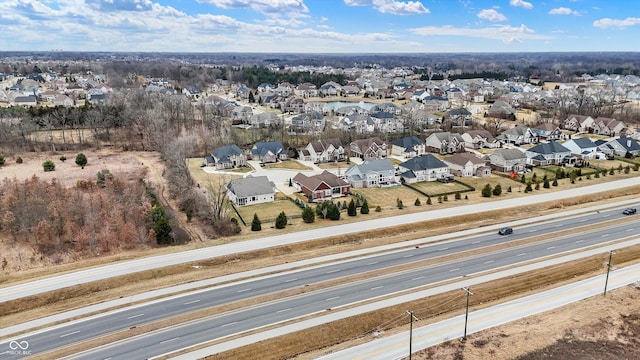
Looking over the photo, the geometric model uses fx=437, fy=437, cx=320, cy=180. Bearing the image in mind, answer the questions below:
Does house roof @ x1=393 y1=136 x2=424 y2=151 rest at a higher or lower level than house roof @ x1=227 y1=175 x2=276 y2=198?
higher

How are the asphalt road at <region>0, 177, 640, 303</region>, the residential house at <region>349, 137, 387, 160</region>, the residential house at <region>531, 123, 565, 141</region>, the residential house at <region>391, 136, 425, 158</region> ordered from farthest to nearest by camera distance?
the residential house at <region>531, 123, 565, 141</region>
the residential house at <region>391, 136, 425, 158</region>
the residential house at <region>349, 137, 387, 160</region>
the asphalt road at <region>0, 177, 640, 303</region>

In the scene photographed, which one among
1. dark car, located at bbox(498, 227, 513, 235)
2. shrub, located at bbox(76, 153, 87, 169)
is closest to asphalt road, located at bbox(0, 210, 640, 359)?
dark car, located at bbox(498, 227, 513, 235)

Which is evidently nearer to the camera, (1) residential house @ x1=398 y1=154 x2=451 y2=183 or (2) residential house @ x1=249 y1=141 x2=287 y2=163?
(1) residential house @ x1=398 y1=154 x2=451 y2=183

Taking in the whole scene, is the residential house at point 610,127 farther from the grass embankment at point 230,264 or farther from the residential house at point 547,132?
the grass embankment at point 230,264

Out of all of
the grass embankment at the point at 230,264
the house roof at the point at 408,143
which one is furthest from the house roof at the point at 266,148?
the grass embankment at the point at 230,264

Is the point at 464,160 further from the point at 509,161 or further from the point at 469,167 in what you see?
the point at 509,161

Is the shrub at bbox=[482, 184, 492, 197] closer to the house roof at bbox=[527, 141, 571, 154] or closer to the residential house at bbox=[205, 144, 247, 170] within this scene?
the house roof at bbox=[527, 141, 571, 154]
